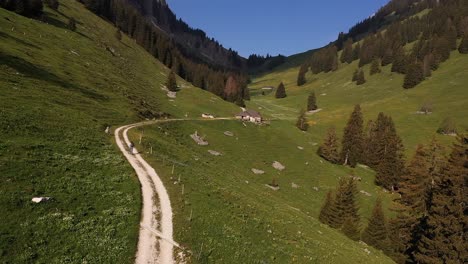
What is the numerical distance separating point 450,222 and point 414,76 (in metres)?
152

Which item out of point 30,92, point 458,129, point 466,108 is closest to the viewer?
point 30,92

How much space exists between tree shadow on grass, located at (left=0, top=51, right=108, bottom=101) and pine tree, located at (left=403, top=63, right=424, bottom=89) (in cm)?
15253

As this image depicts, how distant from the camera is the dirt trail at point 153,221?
19219mm

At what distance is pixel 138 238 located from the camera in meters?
20.5

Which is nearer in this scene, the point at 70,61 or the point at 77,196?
the point at 77,196

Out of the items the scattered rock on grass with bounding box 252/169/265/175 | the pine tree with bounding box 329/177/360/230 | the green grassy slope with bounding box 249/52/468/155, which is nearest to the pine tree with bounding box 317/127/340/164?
the green grassy slope with bounding box 249/52/468/155

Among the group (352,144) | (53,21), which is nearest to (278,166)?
(352,144)

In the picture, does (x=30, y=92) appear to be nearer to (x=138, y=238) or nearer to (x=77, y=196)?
(x=77, y=196)

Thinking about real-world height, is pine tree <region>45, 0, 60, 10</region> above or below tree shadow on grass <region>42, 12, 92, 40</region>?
above

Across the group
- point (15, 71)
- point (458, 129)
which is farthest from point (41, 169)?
point (458, 129)

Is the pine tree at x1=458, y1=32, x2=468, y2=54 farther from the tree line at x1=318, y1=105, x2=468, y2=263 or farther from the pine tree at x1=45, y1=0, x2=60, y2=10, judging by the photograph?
the pine tree at x1=45, y1=0, x2=60, y2=10

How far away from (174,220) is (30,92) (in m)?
35.7

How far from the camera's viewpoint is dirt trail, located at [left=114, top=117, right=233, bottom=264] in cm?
1922

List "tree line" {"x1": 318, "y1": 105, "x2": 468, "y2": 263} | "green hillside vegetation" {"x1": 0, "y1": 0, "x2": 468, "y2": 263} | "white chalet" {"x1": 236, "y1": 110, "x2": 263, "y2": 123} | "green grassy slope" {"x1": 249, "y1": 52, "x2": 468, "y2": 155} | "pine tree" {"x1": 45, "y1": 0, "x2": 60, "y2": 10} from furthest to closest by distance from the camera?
"green grassy slope" {"x1": 249, "y1": 52, "x2": 468, "y2": 155} → "pine tree" {"x1": 45, "y1": 0, "x2": 60, "y2": 10} → "white chalet" {"x1": 236, "y1": 110, "x2": 263, "y2": 123} → "tree line" {"x1": 318, "y1": 105, "x2": 468, "y2": 263} → "green hillside vegetation" {"x1": 0, "y1": 0, "x2": 468, "y2": 263}
